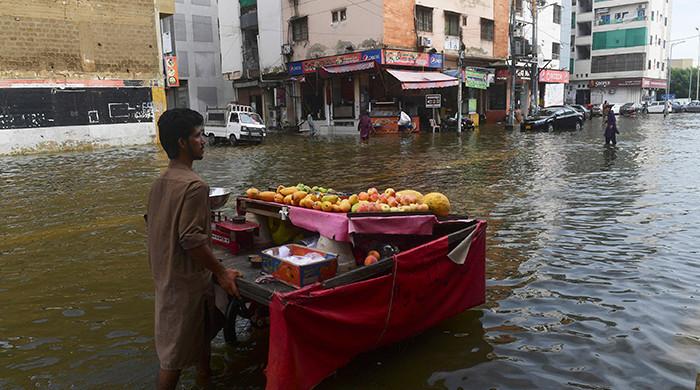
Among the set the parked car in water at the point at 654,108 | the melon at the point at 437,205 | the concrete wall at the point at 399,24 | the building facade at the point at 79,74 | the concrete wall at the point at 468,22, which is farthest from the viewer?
the parked car in water at the point at 654,108

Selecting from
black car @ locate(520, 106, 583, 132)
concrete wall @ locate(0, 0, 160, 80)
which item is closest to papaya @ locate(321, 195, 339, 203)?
concrete wall @ locate(0, 0, 160, 80)

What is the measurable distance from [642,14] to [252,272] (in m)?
71.0

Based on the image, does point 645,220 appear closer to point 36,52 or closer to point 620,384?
point 620,384

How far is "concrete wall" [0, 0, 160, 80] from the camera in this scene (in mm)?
22406

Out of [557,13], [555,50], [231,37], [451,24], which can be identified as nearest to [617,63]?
[555,50]

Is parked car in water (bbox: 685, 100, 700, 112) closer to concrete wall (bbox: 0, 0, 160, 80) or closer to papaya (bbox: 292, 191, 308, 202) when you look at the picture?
concrete wall (bbox: 0, 0, 160, 80)

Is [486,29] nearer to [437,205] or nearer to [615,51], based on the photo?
[615,51]

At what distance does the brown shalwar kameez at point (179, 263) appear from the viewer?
9.87ft

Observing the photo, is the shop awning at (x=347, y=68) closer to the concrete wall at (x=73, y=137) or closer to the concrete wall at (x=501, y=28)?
the concrete wall at (x=73, y=137)

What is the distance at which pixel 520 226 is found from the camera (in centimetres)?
802

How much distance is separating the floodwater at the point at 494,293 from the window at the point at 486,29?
27367 mm

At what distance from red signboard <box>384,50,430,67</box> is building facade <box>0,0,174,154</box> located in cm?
1182

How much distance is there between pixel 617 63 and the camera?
206ft

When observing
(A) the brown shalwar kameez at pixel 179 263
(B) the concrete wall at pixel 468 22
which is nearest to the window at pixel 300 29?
(B) the concrete wall at pixel 468 22
